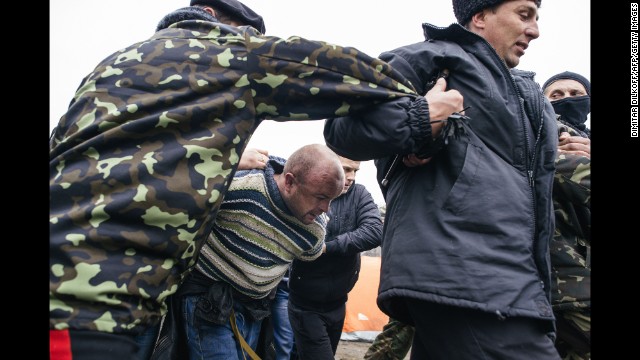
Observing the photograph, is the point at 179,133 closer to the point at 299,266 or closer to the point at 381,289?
the point at 381,289

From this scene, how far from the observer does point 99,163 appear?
1.44 m

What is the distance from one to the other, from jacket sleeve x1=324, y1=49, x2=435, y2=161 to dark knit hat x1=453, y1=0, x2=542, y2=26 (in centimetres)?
83

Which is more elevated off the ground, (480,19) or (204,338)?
(480,19)

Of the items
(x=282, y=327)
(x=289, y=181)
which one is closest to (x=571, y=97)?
(x=289, y=181)

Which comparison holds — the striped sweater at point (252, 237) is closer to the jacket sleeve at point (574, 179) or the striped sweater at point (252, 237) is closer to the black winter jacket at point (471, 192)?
the black winter jacket at point (471, 192)

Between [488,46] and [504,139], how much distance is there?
16.5 inches

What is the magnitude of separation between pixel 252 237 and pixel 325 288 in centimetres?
172

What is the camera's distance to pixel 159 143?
1505mm

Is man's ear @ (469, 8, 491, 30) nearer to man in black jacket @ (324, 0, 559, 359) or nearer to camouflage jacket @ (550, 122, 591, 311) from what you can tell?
man in black jacket @ (324, 0, 559, 359)

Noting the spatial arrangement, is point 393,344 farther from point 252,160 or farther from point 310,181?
point 252,160

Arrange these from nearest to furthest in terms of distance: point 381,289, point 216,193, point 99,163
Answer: point 99,163, point 216,193, point 381,289

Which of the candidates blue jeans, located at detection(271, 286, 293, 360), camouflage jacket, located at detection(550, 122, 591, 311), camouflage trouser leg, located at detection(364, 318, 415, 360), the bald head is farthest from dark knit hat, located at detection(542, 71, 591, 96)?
blue jeans, located at detection(271, 286, 293, 360)

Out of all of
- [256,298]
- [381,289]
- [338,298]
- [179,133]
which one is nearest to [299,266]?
[338,298]

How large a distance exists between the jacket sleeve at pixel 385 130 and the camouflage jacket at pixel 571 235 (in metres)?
1.18
